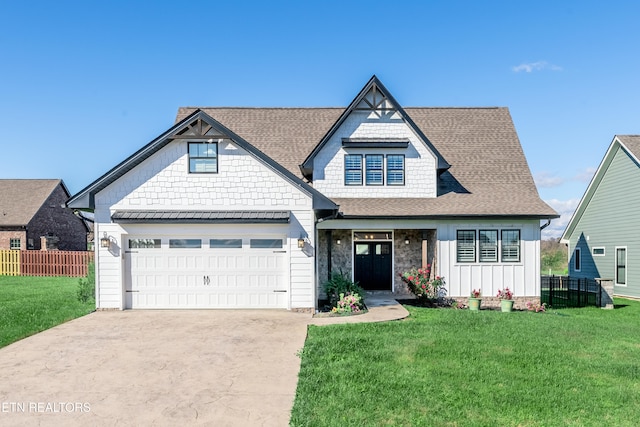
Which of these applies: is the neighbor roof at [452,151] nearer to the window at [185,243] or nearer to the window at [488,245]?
the window at [488,245]

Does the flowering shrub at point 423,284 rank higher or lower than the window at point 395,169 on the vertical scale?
lower

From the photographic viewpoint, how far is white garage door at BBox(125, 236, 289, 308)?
12.1m

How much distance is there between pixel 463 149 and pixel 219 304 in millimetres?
11455

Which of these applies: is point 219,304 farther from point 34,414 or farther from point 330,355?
point 34,414

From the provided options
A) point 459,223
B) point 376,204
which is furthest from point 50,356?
point 459,223

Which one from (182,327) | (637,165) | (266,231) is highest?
(637,165)

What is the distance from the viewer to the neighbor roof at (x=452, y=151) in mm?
14297

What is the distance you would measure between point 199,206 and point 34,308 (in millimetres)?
6106

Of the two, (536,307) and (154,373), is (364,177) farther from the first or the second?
(154,373)

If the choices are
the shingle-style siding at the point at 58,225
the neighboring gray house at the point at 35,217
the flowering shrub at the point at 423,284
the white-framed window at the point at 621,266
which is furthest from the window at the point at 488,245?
the neighboring gray house at the point at 35,217

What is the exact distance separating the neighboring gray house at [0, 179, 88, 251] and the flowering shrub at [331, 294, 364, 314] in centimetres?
2611

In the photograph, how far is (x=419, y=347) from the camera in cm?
795

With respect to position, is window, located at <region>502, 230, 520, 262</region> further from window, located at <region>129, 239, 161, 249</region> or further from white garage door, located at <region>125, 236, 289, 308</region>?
window, located at <region>129, 239, 161, 249</region>

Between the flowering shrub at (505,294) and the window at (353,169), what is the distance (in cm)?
620
